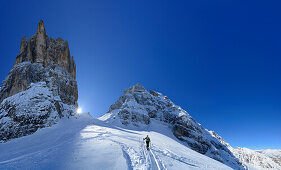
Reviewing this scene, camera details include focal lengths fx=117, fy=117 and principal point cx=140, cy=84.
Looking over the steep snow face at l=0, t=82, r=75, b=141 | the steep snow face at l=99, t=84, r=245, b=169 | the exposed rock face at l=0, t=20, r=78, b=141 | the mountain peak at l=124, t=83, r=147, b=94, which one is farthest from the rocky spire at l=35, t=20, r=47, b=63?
the mountain peak at l=124, t=83, r=147, b=94

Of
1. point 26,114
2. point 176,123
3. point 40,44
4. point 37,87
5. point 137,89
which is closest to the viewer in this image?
point 26,114

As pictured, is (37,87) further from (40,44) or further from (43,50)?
(40,44)

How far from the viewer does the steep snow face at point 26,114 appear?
63.7 feet

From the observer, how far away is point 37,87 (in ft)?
89.2

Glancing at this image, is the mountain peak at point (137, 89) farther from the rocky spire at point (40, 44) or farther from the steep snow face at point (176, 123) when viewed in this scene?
the rocky spire at point (40, 44)

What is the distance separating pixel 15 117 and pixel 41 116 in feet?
11.7

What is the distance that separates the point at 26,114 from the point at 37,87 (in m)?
8.22

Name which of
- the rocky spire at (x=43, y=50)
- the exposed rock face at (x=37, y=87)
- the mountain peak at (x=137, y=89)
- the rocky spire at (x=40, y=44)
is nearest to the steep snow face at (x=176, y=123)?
the mountain peak at (x=137, y=89)

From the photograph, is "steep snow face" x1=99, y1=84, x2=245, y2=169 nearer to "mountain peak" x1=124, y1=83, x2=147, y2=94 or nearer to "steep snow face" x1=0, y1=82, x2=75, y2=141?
"mountain peak" x1=124, y1=83, x2=147, y2=94

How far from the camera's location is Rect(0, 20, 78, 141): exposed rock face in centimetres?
2078

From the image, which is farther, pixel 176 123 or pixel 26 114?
pixel 176 123

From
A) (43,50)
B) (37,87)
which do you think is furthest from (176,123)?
(43,50)

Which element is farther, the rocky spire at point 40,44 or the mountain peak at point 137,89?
the mountain peak at point 137,89

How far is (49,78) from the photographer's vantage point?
133ft
